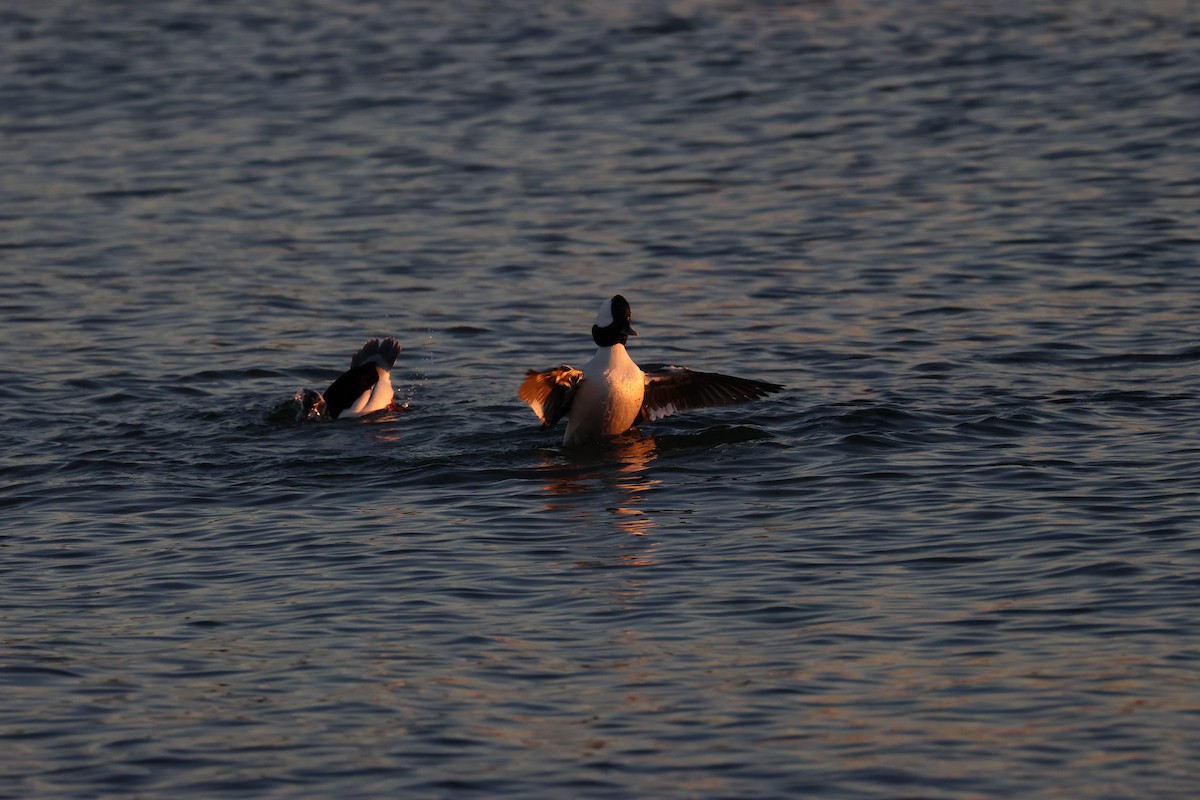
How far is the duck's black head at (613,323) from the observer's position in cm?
1336

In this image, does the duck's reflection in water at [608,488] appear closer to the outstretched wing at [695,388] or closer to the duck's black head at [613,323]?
the outstretched wing at [695,388]

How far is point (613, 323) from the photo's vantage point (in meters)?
13.5

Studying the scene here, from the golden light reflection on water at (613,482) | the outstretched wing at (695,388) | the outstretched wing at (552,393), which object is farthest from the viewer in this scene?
the outstretched wing at (695,388)

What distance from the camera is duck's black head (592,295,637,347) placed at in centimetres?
1336

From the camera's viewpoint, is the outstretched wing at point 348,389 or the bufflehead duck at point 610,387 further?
the outstretched wing at point 348,389

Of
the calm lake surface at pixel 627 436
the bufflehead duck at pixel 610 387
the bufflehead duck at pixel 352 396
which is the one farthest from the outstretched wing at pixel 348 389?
the bufflehead duck at pixel 610 387

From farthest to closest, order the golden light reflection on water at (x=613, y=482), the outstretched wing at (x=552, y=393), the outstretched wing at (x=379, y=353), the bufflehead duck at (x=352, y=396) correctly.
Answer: the outstretched wing at (x=379, y=353) < the bufflehead duck at (x=352, y=396) < the outstretched wing at (x=552, y=393) < the golden light reflection on water at (x=613, y=482)

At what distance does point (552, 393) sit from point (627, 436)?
775 millimetres

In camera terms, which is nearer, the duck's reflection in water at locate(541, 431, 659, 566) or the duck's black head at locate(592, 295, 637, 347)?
the duck's reflection in water at locate(541, 431, 659, 566)

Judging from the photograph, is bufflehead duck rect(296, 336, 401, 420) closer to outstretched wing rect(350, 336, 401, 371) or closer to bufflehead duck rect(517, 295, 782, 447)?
outstretched wing rect(350, 336, 401, 371)

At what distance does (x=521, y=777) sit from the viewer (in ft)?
26.5

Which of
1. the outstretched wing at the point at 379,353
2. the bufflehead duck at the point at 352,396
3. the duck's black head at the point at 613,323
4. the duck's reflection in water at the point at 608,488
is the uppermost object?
the duck's black head at the point at 613,323

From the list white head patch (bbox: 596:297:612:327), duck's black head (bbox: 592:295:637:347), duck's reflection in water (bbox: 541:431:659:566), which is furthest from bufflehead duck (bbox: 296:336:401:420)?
white head patch (bbox: 596:297:612:327)

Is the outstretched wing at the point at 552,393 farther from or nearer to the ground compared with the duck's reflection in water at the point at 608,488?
farther from the ground
